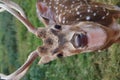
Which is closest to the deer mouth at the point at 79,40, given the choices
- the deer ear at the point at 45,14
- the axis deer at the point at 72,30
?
the axis deer at the point at 72,30

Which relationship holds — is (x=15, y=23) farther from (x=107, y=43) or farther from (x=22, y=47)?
(x=107, y=43)

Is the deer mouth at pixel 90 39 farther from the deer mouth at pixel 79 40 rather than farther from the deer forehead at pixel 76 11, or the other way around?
the deer forehead at pixel 76 11

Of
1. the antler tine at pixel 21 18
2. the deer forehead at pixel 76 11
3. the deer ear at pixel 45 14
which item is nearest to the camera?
the antler tine at pixel 21 18

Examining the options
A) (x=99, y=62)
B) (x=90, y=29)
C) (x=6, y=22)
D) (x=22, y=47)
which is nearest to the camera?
(x=90, y=29)

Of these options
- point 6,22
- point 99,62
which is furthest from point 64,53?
point 6,22

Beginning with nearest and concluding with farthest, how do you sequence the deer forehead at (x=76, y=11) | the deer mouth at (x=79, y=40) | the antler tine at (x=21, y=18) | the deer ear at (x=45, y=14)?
the deer mouth at (x=79, y=40)
the antler tine at (x=21, y=18)
the deer forehead at (x=76, y=11)
the deer ear at (x=45, y=14)
